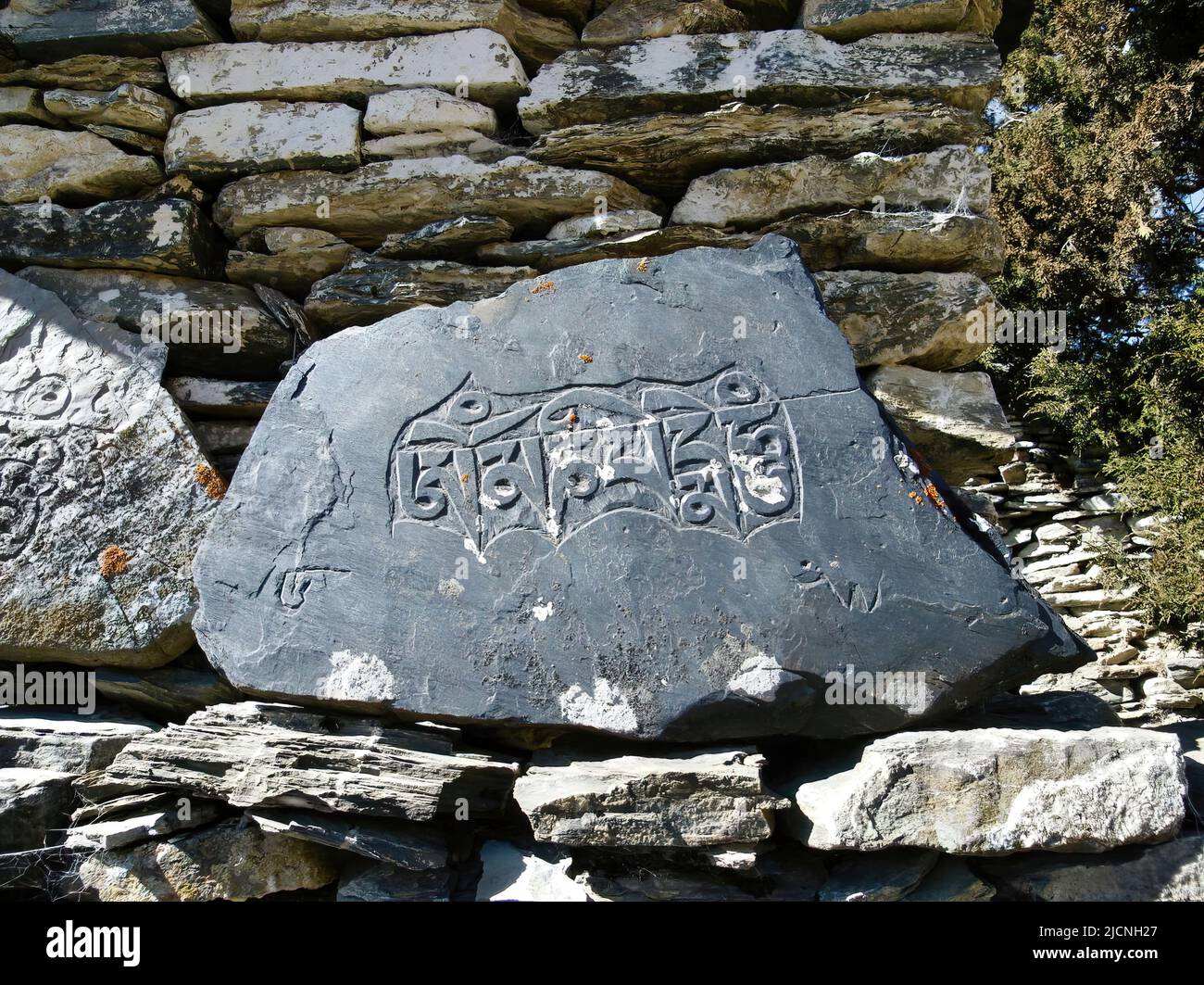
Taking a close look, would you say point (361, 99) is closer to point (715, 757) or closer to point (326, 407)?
point (326, 407)

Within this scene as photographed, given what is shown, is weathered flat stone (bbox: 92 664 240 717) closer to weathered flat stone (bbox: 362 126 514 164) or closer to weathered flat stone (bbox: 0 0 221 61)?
weathered flat stone (bbox: 362 126 514 164)

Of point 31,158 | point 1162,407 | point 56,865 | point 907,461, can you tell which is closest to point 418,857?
point 56,865

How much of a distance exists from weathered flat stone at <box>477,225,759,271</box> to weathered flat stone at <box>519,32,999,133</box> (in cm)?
50

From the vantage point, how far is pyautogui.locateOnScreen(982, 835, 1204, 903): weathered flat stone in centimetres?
214

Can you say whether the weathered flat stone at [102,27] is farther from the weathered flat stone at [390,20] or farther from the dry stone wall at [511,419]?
the weathered flat stone at [390,20]

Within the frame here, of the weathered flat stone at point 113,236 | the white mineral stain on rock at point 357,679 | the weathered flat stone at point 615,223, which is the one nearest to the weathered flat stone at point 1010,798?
the white mineral stain on rock at point 357,679

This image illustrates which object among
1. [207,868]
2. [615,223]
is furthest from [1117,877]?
[615,223]

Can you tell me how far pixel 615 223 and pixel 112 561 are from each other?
6.46ft

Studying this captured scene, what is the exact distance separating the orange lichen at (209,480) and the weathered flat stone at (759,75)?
167 centimetres

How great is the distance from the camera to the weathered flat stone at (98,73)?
11.5 feet

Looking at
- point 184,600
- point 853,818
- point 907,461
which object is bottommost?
point 853,818

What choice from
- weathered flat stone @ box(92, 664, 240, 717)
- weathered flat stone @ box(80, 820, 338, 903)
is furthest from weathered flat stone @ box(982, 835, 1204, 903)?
weathered flat stone @ box(92, 664, 240, 717)

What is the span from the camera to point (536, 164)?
3314mm

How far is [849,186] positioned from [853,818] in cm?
217
